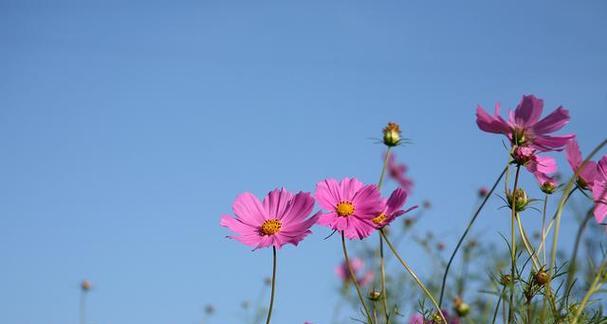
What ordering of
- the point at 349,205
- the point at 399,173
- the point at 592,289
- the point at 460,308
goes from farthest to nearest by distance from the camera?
1. the point at 399,173
2. the point at 460,308
3. the point at 349,205
4. the point at 592,289

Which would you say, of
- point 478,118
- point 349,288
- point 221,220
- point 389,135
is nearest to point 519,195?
point 478,118

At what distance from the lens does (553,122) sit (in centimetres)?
102

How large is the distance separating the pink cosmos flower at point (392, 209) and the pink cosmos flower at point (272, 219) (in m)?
0.10

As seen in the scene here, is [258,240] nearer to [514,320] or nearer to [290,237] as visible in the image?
[290,237]

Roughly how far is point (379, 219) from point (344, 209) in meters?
0.06

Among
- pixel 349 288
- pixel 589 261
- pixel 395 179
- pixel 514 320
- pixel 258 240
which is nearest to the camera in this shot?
pixel 589 261

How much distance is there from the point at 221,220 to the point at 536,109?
1.65 ft

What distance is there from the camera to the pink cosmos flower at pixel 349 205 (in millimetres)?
1045

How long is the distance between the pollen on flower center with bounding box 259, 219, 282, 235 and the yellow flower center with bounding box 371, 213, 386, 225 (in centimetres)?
15

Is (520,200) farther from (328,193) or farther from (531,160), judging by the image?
(328,193)

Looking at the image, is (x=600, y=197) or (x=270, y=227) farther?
(x=270, y=227)

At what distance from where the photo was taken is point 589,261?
2.86 ft

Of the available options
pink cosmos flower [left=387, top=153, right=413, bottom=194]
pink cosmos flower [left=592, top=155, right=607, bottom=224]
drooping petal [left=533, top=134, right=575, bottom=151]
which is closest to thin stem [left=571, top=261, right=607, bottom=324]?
pink cosmos flower [left=592, top=155, right=607, bottom=224]

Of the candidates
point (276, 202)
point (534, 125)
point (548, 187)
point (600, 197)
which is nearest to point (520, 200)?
point (548, 187)
